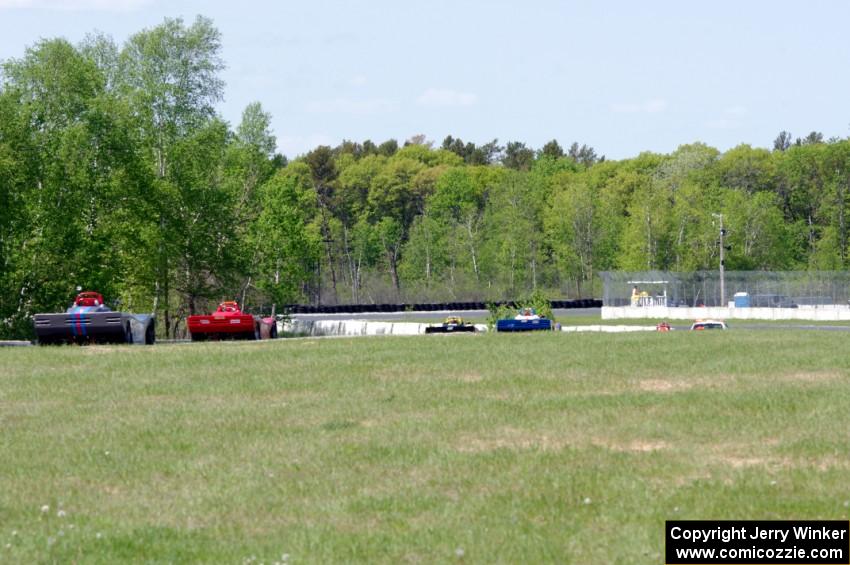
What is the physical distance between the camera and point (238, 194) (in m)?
70.8

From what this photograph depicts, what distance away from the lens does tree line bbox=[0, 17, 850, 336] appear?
5091 cm

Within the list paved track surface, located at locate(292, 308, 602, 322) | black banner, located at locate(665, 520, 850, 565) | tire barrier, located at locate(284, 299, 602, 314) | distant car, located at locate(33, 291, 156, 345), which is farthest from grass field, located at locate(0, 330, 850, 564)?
tire barrier, located at locate(284, 299, 602, 314)

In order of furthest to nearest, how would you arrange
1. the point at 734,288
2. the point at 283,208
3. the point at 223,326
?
the point at 734,288 → the point at 283,208 → the point at 223,326

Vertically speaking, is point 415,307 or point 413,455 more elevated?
point 415,307

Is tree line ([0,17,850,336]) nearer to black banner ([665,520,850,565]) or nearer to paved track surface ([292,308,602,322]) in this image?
paved track surface ([292,308,602,322])

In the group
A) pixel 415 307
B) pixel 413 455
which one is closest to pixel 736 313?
pixel 415 307

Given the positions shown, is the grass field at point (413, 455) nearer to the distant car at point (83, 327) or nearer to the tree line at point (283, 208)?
the distant car at point (83, 327)

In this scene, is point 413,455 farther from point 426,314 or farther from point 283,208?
point 426,314

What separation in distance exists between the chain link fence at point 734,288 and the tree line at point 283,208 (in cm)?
2194

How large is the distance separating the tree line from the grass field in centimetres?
3063

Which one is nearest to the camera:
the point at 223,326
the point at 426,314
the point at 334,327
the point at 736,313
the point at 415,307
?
the point at 223,326

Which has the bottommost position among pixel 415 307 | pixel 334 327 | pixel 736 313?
pixel 334 327

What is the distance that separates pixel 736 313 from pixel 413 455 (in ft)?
220

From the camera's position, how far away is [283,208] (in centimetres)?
7019
